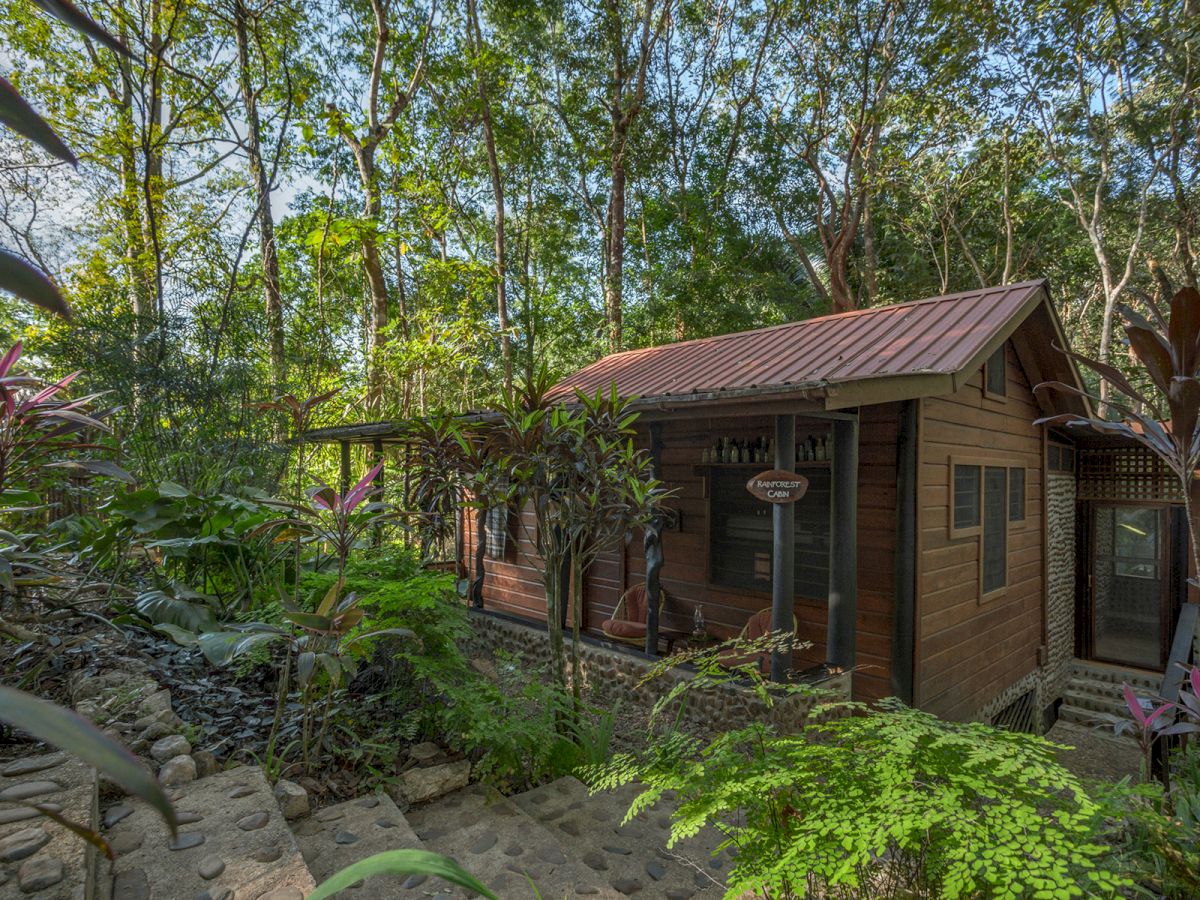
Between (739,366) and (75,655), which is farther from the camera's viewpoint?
(739,366)

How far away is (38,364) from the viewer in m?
6.17

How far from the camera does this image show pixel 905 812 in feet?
5.02

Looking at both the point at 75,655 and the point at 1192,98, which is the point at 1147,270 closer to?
the point at 1192,98

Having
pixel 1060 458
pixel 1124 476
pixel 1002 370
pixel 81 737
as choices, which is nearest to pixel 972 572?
pixel 1002 370

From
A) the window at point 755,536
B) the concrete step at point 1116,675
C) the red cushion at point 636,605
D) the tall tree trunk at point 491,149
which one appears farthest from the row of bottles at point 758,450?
the tall tree trunk at point 491,149

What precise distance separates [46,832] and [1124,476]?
9618mm

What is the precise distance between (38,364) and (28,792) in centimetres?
616

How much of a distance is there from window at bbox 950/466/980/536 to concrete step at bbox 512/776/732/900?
334 cm

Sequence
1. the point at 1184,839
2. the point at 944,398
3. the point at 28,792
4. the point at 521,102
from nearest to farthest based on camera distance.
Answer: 1. the point at 28,792
2. the point at 1184,839
3. the point at 944,398
4. the point at 521,102

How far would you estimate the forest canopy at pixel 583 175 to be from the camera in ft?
26.6

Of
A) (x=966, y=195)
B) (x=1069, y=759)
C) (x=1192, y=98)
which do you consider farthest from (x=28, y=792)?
(x=966, y=195)

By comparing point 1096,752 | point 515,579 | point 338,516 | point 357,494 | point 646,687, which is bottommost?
point 1096,752

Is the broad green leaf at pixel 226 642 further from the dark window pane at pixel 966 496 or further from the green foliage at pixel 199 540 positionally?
the dark window pane at pixel 966 496

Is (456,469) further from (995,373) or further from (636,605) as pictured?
(995,373)
